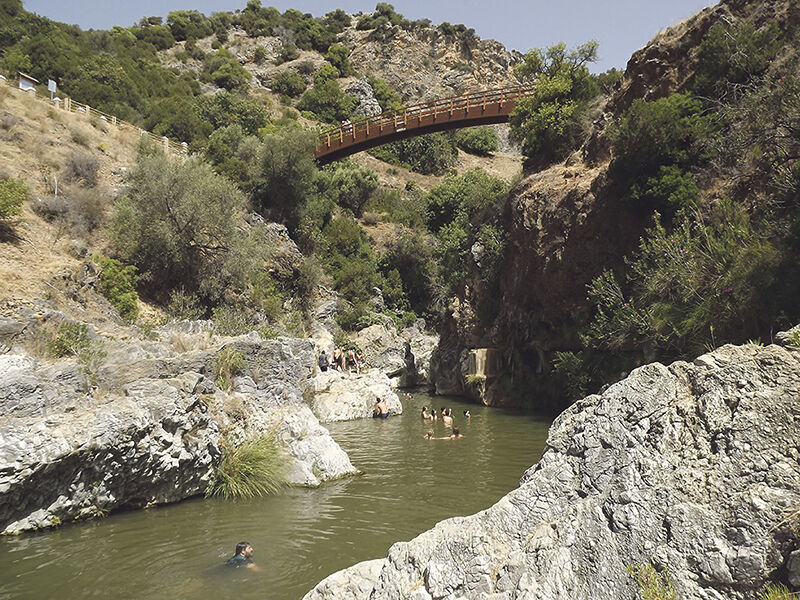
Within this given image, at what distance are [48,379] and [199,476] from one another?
2.95 m

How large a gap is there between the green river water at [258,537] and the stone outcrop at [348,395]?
20.1 feet

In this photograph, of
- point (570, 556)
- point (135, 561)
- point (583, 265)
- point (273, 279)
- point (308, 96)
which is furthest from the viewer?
point (308, 96)

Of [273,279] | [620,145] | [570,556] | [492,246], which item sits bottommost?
[570,556]

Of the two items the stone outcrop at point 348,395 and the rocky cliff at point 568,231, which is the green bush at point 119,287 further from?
the rocky cliff at point 568,231

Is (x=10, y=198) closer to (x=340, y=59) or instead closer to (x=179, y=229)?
(x=179, y=229)

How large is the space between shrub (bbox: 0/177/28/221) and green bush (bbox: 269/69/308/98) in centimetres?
4806

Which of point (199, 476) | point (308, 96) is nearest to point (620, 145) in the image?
point (199, 476)

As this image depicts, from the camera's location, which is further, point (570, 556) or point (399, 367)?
point (399, 367)

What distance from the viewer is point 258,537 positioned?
7340 millimetres

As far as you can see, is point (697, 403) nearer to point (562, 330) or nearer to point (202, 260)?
point (562, 330)

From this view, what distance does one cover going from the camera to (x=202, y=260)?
21.0 meters

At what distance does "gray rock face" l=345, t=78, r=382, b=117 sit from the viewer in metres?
56.7

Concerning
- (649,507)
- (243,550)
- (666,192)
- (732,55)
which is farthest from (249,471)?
(732,55)

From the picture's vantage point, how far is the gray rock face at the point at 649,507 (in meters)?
2.82
